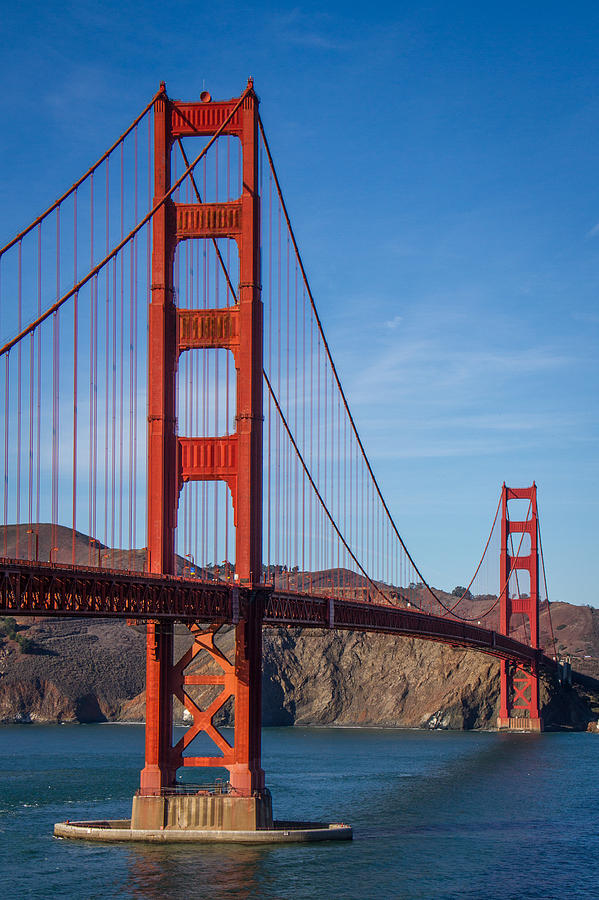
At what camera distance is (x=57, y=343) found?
36.1m

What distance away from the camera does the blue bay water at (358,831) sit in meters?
34.7

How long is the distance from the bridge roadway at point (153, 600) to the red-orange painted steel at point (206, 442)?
4.01 feet

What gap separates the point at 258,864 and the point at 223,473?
12021mm

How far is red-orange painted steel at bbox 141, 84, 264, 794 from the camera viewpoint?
132ft

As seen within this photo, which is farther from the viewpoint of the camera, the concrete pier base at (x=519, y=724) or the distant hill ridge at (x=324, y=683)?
the distant hill ridge at (x=324, y=683)

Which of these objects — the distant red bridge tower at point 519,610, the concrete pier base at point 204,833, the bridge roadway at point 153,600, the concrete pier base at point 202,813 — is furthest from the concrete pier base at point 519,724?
the concrete pier base at point 202,813

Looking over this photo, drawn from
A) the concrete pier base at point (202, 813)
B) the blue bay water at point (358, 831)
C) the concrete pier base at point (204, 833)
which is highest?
the concrete pier base at point (202, 813)

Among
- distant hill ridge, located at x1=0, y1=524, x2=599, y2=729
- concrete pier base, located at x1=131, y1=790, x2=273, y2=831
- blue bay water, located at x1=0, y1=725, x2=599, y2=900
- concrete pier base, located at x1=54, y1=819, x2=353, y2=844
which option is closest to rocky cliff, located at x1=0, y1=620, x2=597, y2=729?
distant hill ridge, located at x1=0, y1=524, x2=599, y2=729

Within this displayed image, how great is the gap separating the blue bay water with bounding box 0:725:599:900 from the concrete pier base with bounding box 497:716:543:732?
25702 millimetres

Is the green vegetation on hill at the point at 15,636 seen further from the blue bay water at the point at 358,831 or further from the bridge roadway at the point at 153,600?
the bridge roadway at the point at 153,600

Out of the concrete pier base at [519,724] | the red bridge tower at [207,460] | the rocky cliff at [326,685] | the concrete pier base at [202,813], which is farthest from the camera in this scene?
the rocky cliff at [326,685]

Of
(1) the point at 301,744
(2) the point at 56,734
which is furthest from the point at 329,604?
(2) the point at 56,734

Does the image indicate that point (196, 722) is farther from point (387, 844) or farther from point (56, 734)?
point (56, 734)

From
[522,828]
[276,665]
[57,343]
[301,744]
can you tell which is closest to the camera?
[57,343]
